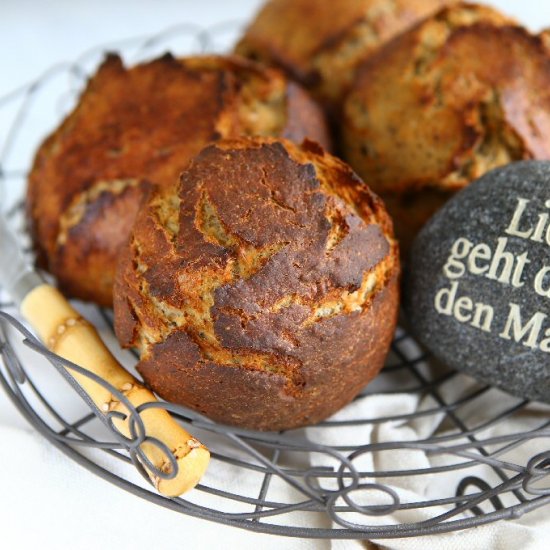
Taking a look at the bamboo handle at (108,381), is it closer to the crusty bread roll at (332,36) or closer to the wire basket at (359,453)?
the wire basket at (359,453)

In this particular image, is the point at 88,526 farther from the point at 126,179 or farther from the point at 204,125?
the point at 204,125

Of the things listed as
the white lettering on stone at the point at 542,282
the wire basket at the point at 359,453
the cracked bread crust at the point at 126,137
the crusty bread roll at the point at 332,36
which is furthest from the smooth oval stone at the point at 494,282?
the crusty bread roll at the point at 332,36

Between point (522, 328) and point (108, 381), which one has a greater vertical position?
point (108, 381)

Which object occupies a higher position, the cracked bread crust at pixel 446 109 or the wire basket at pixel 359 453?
the cracked bread crust at pixel 446 109

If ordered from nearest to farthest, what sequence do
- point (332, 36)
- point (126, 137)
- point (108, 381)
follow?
point (108, 381), point (126, 137), point (332, 36)

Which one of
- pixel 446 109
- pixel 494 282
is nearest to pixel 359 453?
pixel 494 282

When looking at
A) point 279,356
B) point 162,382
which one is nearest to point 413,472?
point 279,356

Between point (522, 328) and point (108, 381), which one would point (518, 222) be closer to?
point (522, 328)
